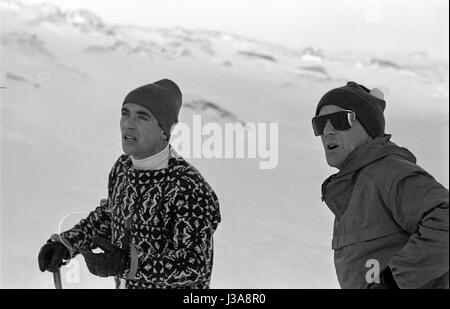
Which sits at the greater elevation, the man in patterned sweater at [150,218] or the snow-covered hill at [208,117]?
the snow-covered hill at [208,117]

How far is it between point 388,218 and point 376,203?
0.03 metres

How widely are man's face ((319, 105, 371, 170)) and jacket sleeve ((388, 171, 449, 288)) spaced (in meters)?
0.18

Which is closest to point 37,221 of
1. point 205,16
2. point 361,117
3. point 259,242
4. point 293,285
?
point 259,242

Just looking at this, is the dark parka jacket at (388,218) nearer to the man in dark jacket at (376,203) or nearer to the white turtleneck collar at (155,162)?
the man in dark jacket at (376,203)

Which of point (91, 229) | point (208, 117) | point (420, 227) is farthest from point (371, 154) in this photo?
point (208, 117)

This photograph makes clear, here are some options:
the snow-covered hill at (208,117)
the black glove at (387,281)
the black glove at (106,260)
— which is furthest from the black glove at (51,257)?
the black glove at (387,281)

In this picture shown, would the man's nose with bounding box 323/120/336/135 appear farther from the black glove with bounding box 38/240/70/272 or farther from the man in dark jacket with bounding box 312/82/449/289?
the black glove with bounding box 38/240/70/272

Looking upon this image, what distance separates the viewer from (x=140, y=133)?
148 centimetres

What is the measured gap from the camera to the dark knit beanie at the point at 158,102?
1.51 m

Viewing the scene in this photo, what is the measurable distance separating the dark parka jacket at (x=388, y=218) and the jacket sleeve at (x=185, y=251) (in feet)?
0.87

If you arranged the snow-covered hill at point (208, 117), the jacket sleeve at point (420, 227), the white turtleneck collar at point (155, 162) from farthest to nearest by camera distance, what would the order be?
the snow-covered hill at point (208, 117) < the white turtleneck collar at point (155, 162) < the jacket sleeve at point (420, 227)

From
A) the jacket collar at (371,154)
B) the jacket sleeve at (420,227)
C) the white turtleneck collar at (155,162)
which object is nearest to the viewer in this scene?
the jacket sleeve at (420,227)
